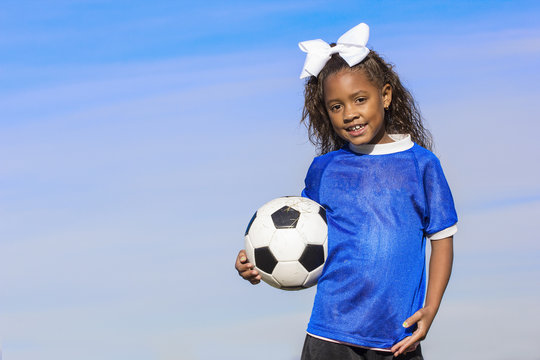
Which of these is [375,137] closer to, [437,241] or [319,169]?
[319,169]

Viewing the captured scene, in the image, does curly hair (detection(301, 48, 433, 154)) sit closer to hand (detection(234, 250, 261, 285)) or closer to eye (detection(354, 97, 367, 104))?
eye (detection(354, 97, 367, 104))

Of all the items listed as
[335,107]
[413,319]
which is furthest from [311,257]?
[335,107]

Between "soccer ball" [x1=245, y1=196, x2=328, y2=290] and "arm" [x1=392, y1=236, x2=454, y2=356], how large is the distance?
0.75m

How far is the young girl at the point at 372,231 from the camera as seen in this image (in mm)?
5387

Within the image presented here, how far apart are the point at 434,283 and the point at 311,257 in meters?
0.88

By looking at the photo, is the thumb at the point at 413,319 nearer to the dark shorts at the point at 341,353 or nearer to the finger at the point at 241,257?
the dark shorts at the point at 341,353

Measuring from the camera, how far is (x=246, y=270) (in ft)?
18.6

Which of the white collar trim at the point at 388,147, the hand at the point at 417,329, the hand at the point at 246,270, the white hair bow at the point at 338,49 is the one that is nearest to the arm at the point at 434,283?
the hand at the point at 417,329

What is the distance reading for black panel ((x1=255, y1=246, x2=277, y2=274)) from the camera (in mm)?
5457

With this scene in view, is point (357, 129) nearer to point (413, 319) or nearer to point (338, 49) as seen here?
point (338, 49)

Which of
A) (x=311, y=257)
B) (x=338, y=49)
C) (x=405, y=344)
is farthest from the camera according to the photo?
(x=338, y=49)

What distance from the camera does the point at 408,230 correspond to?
5465mm

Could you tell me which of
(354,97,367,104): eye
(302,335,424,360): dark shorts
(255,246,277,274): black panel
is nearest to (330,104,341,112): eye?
(354,97,367,104): eye

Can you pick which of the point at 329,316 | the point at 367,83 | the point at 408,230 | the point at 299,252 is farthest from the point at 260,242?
the point at 367,83
